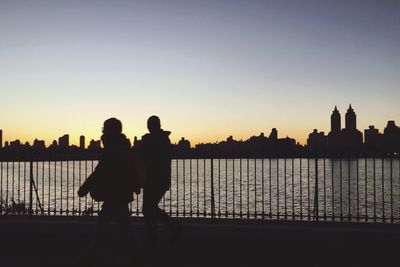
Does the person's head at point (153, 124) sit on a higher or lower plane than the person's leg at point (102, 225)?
higher

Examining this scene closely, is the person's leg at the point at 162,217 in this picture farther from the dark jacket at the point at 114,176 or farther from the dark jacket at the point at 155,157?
the dark jacket at the point at 114,176

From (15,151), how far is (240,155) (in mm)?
5299

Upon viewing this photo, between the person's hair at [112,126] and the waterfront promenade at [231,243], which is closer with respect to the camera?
the person's hair at [112,126]

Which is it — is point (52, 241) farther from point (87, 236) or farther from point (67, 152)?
point (67, 152)

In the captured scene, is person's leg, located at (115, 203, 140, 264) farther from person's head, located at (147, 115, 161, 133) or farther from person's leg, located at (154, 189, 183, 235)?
person's head, located at (147, 115, 161, 133)

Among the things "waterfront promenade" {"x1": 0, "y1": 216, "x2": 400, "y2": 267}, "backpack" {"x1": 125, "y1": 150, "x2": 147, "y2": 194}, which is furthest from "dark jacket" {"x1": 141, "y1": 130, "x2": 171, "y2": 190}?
"waterfront promenade" {"x1": 0, "y1": 216, "x2": 400, "y2": 267}

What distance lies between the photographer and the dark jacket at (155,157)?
715 centimetres

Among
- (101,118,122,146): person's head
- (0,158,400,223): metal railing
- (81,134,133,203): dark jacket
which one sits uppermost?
(101,118,122,146): person's head

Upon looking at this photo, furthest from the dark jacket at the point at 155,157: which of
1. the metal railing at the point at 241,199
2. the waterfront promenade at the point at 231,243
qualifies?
the metal railing at the point at 241,199

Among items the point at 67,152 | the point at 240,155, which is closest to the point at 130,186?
Result: the point at 240,155

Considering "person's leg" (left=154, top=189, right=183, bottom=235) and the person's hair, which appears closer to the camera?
the person's hair

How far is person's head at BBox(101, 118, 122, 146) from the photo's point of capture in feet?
20.2

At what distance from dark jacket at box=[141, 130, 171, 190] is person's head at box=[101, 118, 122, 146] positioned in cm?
99

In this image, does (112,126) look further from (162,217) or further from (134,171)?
(162,217)
